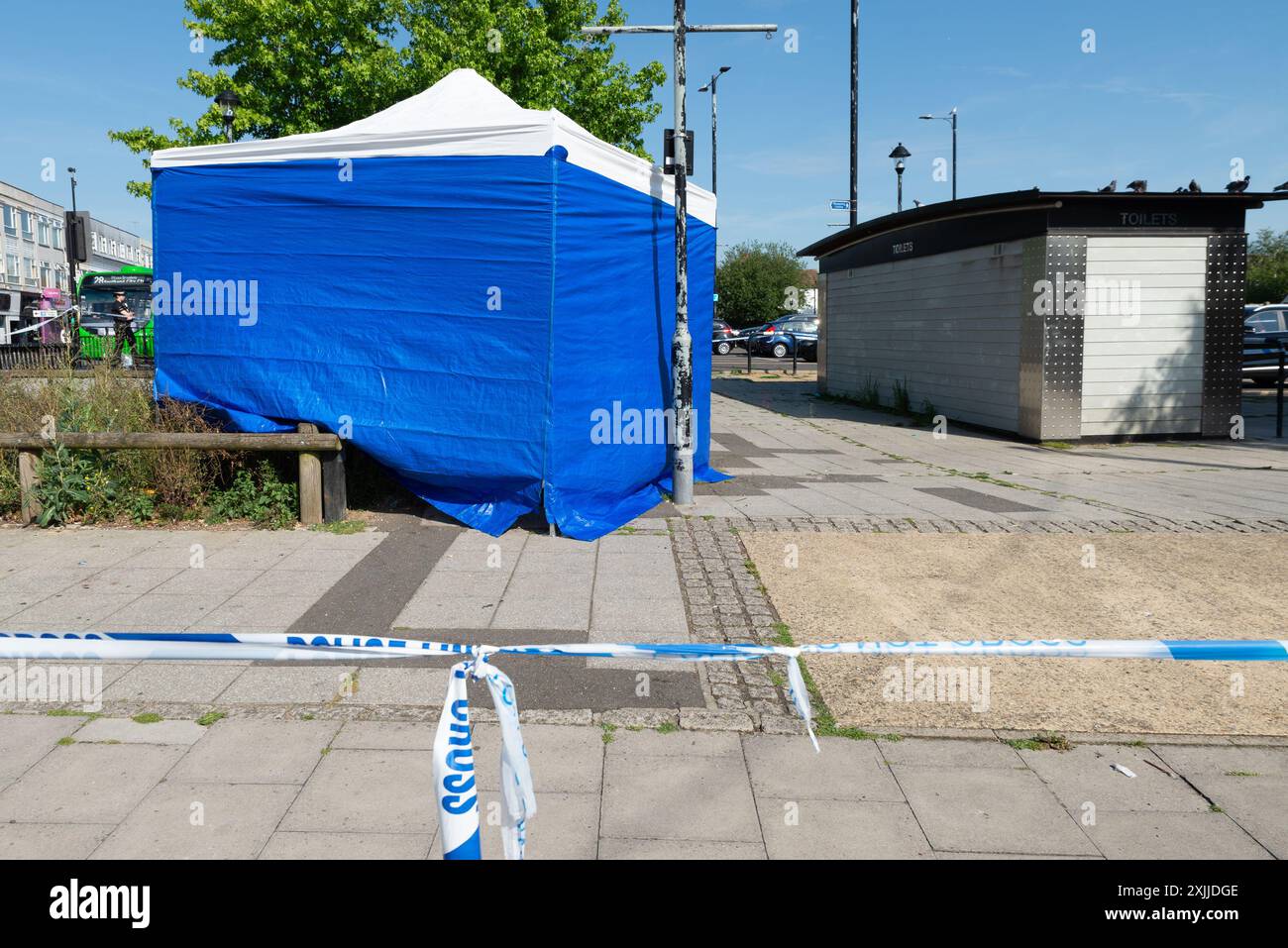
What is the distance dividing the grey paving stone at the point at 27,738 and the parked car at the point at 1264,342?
23.6 metres

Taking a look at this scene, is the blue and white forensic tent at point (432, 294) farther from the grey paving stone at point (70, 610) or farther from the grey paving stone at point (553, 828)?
the grey paving stone at point (553, 828)

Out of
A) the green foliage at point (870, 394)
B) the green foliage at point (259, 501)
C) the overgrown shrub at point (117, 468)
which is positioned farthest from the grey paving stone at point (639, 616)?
the green foliage at point (870, 394)

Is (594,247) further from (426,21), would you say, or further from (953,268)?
(426,21)

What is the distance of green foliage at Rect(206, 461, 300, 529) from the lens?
852 centimetres

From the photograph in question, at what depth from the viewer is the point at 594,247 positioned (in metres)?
8.47

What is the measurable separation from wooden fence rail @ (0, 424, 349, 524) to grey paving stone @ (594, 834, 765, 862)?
5566mm

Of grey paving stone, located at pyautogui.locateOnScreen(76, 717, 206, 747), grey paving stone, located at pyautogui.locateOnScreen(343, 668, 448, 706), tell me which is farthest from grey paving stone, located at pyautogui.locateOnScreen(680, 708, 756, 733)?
grey paving stone, located at pyautogui.locateOnScreen(76, 717, 206, 747)

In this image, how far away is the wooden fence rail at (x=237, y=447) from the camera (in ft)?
26.9

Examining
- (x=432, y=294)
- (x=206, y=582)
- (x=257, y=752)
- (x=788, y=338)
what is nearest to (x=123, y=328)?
(x=432, y=294)

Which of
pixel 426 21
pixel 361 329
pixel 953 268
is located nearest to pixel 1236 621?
pixel 361 329

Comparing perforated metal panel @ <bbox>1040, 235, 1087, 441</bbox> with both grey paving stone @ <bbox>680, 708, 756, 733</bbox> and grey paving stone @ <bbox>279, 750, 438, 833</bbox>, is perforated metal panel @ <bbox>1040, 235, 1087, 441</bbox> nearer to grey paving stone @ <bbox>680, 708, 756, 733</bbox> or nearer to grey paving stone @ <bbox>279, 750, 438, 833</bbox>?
grey paving stone @ <bbox>680, 708, 756, 733</bbox>

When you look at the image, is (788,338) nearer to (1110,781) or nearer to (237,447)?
(237,447)

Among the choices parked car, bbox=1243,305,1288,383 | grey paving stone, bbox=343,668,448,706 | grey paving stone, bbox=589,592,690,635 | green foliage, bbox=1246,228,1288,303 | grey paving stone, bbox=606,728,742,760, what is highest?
green foliage, bbox=1246,228,1288,303

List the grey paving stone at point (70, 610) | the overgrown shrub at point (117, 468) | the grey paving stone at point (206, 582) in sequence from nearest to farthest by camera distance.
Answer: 1. the grey paving stone at point (70, 610)
2. the grey paving stone at point (206, 582)
3. the overgrown shrub at point (117, 468)
